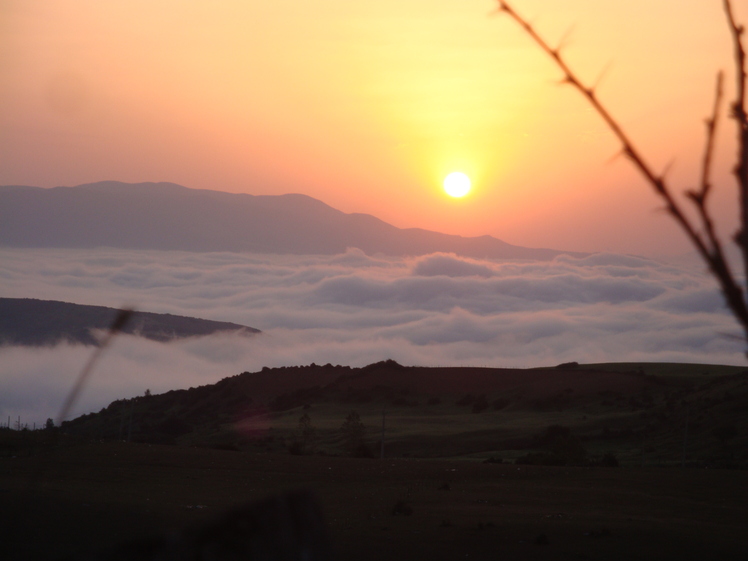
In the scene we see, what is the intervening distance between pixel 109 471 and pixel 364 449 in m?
18.8

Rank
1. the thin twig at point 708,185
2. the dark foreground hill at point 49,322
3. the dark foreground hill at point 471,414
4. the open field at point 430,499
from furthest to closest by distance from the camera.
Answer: the dark foreground hill at point 49,322, the dark foreground hill at point 471,414, the open field at point 430,499, the thin twig at point 708,185

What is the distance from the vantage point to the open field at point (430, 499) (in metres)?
11.8

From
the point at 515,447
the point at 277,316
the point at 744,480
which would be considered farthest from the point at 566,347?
the point at 744,480

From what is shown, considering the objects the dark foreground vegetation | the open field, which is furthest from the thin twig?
the open field

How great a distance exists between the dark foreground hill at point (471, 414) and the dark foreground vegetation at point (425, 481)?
0.78 ft

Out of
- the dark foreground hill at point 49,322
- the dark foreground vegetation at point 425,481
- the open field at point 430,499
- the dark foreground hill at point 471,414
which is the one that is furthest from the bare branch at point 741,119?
the dark foreground hill at point 49,322

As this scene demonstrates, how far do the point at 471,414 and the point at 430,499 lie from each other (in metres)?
42.8

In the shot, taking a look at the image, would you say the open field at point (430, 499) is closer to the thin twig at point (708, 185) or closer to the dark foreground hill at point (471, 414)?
the thin twig at point (708, 185)

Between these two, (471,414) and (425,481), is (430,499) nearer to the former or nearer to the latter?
(425,481)

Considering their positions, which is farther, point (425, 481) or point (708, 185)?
point (425, 481)

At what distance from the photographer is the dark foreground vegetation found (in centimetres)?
156

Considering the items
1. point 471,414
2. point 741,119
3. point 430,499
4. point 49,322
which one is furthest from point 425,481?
point 49,322

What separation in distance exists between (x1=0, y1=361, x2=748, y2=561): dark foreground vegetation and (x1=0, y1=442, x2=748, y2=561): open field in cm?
7

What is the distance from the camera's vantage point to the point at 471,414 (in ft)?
200
